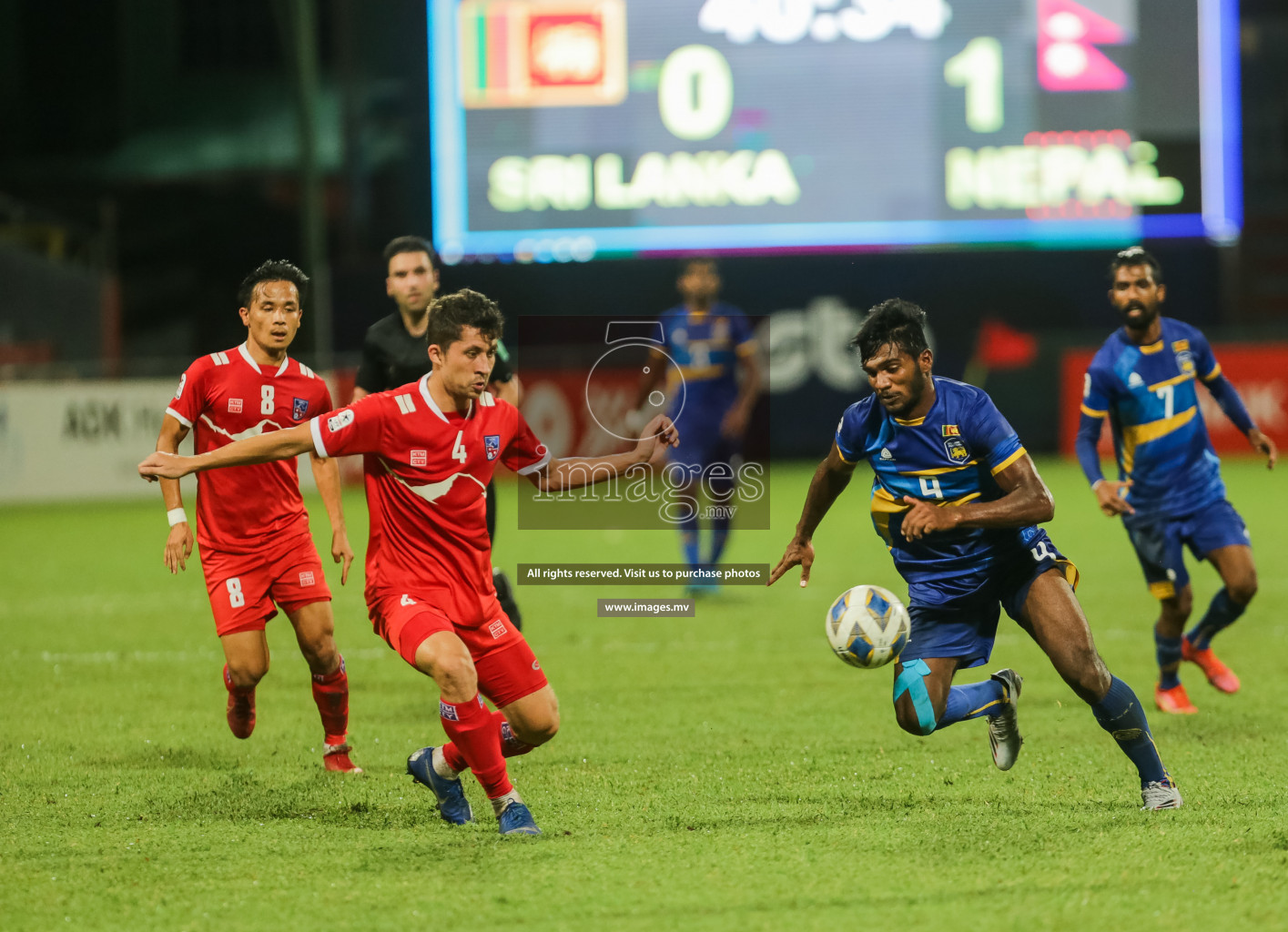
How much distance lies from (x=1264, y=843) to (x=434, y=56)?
53.7 ft

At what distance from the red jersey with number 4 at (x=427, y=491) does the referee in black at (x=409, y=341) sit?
1.41 m

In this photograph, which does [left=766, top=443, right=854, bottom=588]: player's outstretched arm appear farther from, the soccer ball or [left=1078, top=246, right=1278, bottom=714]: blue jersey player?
[left=1078, top=246, right=1278, bottom=714]: blue jersey player

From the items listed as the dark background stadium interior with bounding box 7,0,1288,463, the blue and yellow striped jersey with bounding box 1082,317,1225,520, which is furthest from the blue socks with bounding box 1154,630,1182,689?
the dark background stadium interior with bounding box 7,0,1288,463

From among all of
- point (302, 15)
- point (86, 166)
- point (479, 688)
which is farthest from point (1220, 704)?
point (86, 166)

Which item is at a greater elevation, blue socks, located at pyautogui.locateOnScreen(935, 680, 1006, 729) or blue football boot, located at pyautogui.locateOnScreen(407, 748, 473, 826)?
blue socks, located at pyautogui.locateOnScreen(935, 680, 1006, 729)

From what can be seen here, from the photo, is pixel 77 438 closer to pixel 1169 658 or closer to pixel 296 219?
pixel 296 219

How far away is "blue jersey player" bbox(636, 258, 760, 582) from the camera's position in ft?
36.7

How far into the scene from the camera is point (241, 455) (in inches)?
194

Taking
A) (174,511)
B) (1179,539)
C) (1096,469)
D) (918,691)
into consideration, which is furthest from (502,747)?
(1179,539)

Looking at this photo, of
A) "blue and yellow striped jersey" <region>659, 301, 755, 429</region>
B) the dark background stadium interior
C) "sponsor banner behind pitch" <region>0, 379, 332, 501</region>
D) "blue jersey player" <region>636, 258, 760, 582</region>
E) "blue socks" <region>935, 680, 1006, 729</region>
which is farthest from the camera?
the dark background stadium interior

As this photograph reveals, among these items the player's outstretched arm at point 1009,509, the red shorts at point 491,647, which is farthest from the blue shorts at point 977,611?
the red shorts at point 491,647

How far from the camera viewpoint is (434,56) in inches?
750

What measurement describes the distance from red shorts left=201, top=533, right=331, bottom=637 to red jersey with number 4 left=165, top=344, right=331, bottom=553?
0.18 feet

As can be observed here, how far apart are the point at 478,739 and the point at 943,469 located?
6.03 ft
